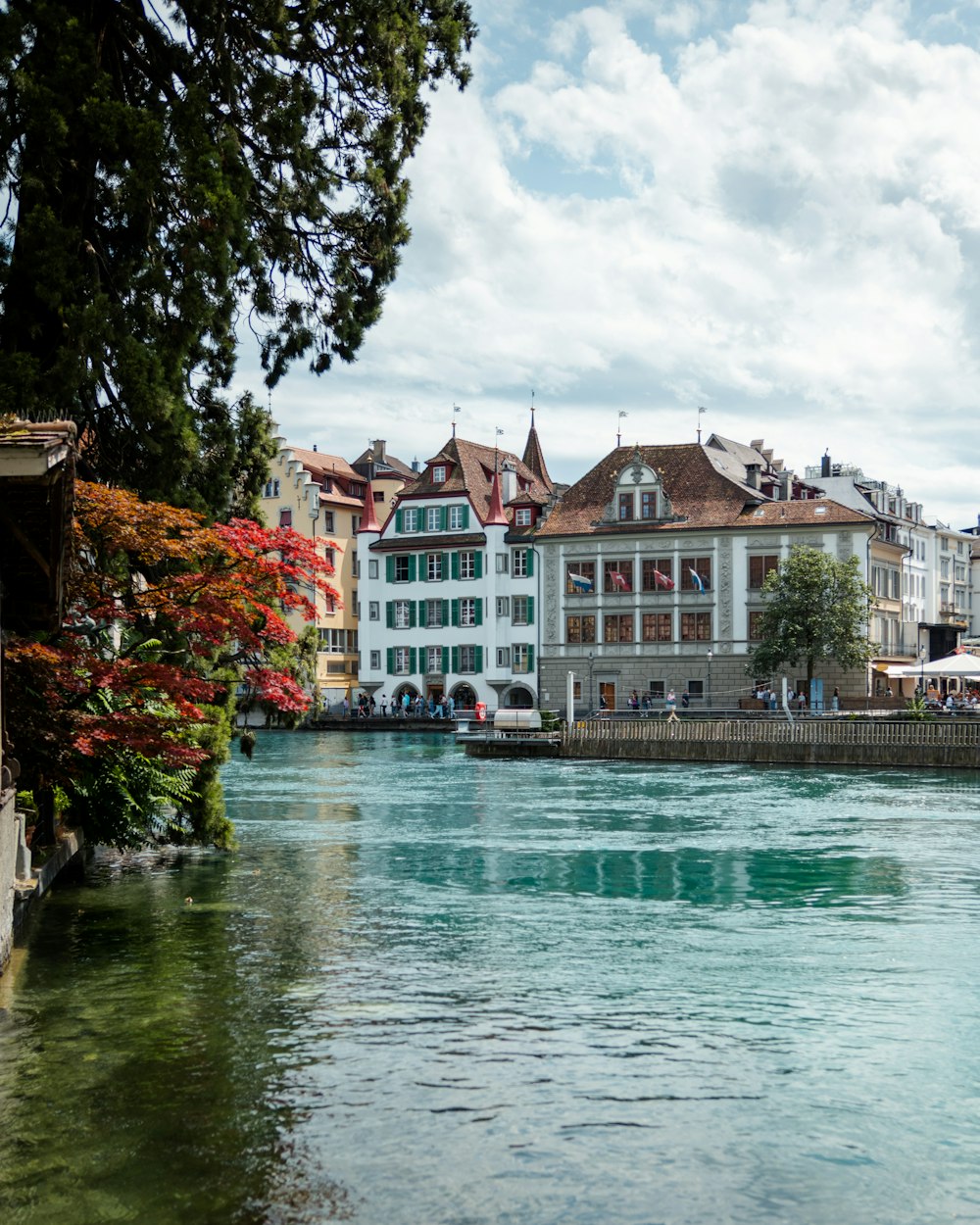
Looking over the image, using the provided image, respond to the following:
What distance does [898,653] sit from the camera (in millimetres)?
76125

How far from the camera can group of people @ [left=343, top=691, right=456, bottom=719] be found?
2889 inches

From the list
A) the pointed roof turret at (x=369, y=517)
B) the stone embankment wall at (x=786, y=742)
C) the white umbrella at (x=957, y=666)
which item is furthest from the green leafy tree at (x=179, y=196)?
the pointed roof turret at (x=369, y=517)

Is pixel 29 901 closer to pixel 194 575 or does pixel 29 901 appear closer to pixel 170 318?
pixel 194 575

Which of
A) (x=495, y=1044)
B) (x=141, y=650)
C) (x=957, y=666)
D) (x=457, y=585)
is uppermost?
(x=457, y=585)

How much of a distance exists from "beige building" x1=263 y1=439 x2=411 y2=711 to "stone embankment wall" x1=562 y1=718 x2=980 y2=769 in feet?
108

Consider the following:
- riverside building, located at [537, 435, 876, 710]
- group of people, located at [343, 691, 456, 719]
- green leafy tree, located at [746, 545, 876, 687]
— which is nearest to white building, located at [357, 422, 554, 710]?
group of people, located at [343, 691, 456, 719]

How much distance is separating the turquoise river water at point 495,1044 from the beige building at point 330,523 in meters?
61.8

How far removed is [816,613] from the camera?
204 feet

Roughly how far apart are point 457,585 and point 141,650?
6016 centimetres

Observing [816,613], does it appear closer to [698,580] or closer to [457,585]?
[698,580]

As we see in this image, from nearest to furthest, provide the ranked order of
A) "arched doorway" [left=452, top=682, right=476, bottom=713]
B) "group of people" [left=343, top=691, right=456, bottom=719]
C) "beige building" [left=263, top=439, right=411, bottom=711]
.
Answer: "group of people" [left=343, top=691, right=456, bottom=719] → "arched doorway" [left=452, top=682, right=476, bottom=713] → "beige building" [left=263, top=439, right=411, bottom=711]

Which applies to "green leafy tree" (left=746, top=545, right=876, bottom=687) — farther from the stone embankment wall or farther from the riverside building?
the stone embankment wall

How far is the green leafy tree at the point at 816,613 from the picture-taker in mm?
62062

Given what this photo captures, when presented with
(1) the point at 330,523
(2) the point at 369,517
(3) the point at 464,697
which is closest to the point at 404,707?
(3) the point at 464,697
